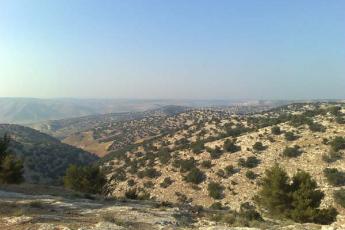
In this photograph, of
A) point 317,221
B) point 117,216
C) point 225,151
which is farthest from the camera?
point 225,151

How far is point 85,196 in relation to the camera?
26281mm

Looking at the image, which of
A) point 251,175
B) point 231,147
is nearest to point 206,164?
point 231,147

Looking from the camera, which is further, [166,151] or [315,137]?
[166,151]

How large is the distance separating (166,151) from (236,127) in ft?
55.0

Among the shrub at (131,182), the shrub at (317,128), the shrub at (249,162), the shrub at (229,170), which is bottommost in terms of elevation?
the shrub at (131,182)

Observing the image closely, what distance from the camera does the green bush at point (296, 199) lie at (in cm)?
2384

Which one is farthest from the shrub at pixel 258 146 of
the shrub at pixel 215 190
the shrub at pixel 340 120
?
the shrub at pixel 340 120

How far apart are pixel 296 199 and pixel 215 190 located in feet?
55.9

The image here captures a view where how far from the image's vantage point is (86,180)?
38281mm

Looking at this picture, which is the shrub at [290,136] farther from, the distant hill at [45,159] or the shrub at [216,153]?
the distant hill at [45,159]

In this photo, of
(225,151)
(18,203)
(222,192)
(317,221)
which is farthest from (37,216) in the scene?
(225,151)

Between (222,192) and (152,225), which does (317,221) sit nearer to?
(152,225)

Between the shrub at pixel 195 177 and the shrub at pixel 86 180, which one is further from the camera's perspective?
the shrub at pixel 195 177

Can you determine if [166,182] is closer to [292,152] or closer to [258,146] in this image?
[258,146]
